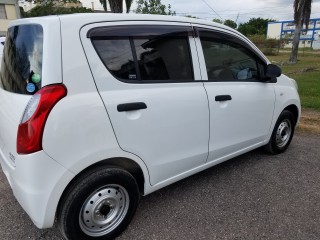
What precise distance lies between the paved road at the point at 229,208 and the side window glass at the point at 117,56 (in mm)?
1398

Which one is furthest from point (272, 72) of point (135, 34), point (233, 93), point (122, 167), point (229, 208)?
point (122, 167)

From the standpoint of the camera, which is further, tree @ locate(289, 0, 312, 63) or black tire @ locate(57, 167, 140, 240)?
tree @ locate(289, 0, 312, 63)

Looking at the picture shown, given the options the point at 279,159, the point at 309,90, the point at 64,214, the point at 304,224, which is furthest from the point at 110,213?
the point at 309,90

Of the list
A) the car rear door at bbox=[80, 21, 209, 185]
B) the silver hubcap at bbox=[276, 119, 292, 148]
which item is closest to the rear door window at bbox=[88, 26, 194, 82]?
the car rear door at bbox=[80, 21, 209, 185]

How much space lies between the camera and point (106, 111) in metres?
2.16

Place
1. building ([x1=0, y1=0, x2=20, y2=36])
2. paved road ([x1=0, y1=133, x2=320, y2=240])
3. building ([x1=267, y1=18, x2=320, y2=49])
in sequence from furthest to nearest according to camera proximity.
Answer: building ([x1=267, y1=18, x2=320, y2=49]) < building ([x1=0, y1=0, x2=20, y2=36]) < paved road ([x1=0, y1=133, x2=320, y2=240])

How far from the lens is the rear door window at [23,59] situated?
2.04 m

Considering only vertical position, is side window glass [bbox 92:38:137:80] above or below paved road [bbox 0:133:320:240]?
above

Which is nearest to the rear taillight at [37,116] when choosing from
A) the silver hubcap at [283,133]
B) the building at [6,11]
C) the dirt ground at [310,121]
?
the silver hubcap at [283,133]

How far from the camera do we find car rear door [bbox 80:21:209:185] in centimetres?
222

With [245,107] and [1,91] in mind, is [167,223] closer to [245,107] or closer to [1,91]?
[245,107]

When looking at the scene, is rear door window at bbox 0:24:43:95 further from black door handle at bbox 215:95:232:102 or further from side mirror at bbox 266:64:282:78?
side mirror at bbox 266:64:282:78

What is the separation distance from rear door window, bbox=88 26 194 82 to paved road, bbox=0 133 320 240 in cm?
131

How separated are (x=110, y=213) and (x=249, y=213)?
137cm
